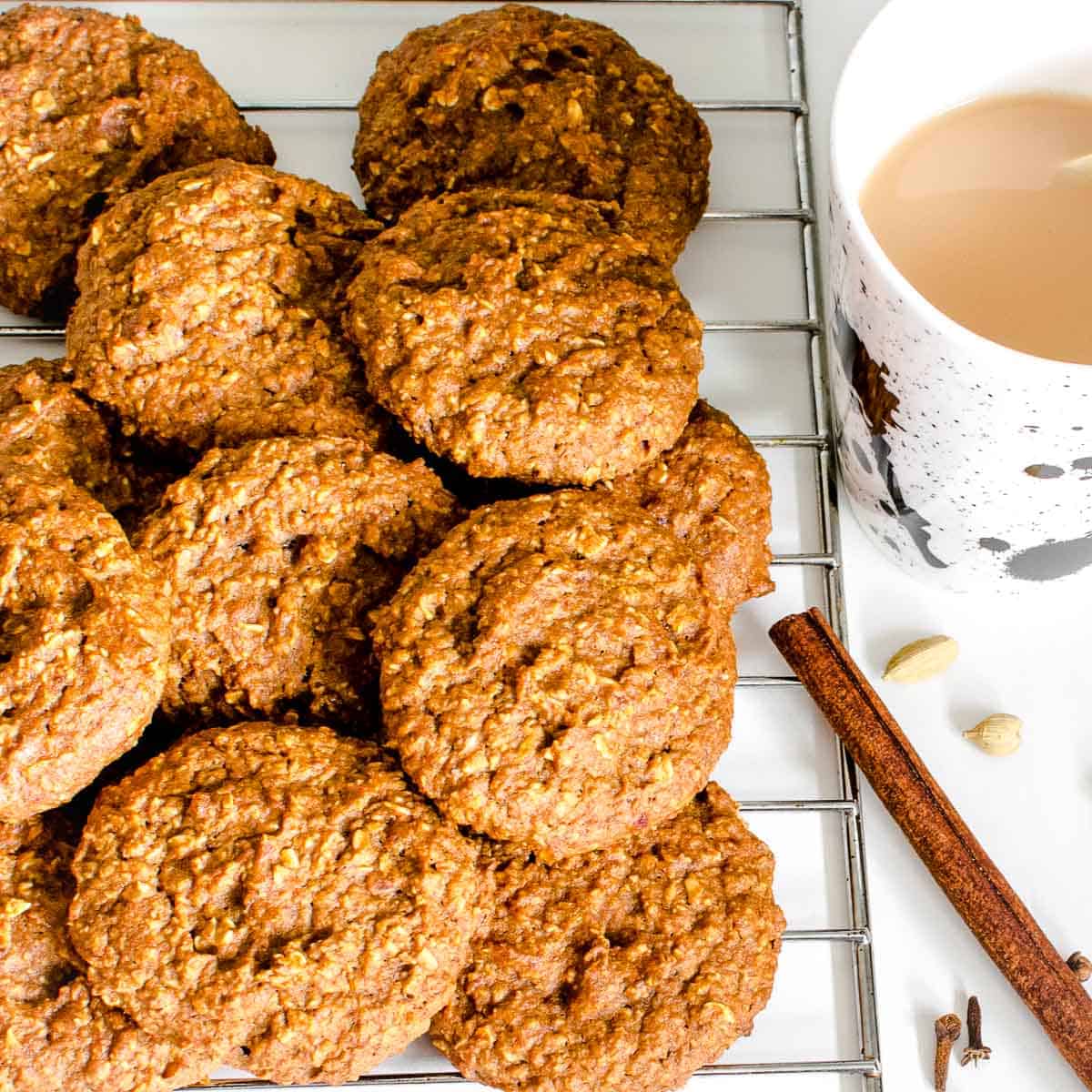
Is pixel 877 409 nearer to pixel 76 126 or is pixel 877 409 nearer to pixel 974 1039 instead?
pixel 974 1039

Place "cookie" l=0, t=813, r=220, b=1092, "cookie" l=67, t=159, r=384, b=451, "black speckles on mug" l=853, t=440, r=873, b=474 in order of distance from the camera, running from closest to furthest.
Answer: "cookie" l=0, t=813, r=220, b=1092, "cookie" l=67, t=159, r=384, b=451, "black speckles on mug" l=853, t=440, r=873, b=474

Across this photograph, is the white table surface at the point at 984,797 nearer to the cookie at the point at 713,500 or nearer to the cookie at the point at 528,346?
the cookie at the point at 713,500

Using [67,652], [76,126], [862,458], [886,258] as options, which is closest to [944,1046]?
[862,458]

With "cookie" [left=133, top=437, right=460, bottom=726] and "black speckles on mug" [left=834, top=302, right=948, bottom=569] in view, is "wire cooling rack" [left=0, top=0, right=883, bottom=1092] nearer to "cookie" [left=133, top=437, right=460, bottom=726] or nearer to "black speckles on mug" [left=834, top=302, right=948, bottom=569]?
"black speckles on mug" [left=834, top=302, right=948, bottom=569]

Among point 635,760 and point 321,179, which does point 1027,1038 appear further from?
point 321,179

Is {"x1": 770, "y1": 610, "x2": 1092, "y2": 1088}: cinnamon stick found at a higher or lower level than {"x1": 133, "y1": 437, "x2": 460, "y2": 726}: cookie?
lower

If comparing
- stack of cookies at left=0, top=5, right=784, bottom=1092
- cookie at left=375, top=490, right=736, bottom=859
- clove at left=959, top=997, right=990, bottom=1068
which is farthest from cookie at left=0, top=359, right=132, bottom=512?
clove at left=959, top=997, right=990, bottom=1068

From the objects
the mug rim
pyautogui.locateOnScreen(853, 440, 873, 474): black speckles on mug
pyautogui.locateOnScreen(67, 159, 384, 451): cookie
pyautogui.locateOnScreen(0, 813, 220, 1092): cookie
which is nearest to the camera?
the mug rim

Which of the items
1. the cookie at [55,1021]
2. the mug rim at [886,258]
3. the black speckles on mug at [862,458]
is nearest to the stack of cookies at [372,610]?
the cookie at [55,1021]
